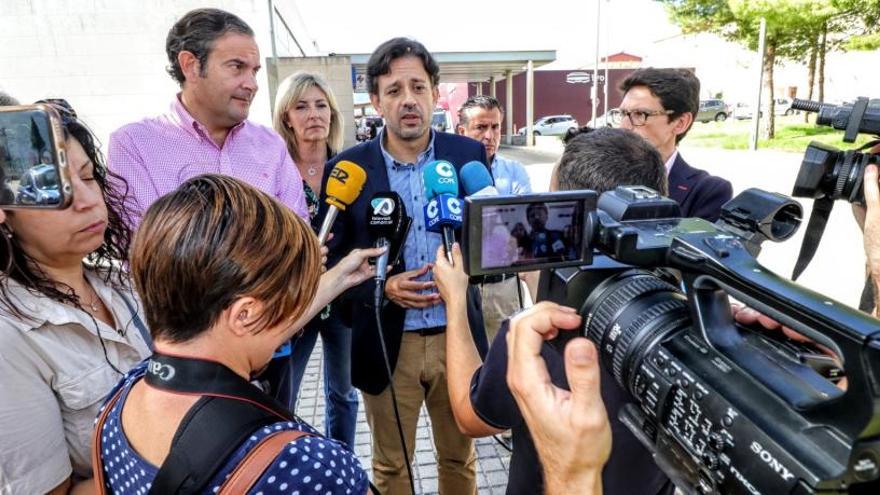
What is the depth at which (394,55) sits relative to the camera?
7.78 ft

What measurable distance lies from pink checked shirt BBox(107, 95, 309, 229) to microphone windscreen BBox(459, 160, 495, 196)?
655 millimetres

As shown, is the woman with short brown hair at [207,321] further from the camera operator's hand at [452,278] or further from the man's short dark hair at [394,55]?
the man's short dark hair at [394,55]

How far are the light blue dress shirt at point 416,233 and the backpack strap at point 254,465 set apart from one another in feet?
4.26

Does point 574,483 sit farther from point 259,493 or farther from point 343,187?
point 343,187

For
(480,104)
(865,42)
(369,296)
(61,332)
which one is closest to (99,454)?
(61,332)

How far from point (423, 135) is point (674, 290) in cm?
154

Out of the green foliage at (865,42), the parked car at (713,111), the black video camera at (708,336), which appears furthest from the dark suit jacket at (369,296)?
the parked car at (713,111)

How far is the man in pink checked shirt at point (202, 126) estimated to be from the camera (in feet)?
6.85

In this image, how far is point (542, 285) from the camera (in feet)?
3.83

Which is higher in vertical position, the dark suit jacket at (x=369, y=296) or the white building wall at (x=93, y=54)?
the white building wall at (x=93, y=54)

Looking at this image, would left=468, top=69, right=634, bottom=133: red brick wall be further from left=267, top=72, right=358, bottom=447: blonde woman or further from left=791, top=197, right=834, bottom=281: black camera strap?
left=791, top=197, right=834, bottom=281: black camera strap

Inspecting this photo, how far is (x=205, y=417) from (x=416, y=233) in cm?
143

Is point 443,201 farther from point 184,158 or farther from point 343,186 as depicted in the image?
point 184,158

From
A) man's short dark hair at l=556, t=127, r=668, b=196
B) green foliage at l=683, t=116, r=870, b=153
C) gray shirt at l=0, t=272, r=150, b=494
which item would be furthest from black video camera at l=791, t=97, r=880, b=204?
green foliage at l=683, t=116, r=870, b=153
